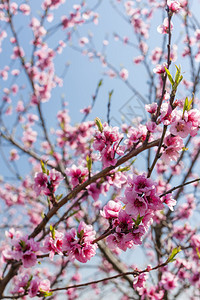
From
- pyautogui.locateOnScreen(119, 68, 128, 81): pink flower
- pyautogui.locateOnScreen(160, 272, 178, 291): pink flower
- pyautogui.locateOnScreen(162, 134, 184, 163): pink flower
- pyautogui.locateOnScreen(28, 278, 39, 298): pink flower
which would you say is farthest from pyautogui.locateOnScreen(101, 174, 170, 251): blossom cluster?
pyautogui.locateOnScreen(119, 68, 128, 81): pink flower

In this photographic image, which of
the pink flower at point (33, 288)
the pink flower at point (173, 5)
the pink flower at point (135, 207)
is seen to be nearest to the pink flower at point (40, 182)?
the pink flower at point (33, 288)

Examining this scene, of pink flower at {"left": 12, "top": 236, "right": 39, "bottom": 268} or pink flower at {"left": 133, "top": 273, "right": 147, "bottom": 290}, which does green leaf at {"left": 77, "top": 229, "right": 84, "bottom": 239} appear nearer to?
pink flower at {"left": 12, "top": 236, "right": 39, "bottom": 268}

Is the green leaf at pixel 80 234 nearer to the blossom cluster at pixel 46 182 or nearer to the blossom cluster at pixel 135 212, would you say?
the blossom cluster at pixel 135 212

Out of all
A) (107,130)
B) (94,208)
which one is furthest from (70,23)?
(107,130)

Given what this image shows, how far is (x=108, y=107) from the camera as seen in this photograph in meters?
2.51

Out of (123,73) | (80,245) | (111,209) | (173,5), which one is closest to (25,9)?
(123,73)

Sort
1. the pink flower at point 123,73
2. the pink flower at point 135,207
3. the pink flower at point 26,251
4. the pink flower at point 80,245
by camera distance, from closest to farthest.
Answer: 1. the pink flower at point 135,207
2. the pink flower at point 80,245
3. the pink flower at point 26,251
4. the pink flower at point 123,73

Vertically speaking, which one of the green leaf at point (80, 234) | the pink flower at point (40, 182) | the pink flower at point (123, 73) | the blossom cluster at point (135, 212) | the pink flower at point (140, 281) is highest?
the pink flower at point (123, 73)

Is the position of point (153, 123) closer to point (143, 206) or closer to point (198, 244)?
point (143, 206)

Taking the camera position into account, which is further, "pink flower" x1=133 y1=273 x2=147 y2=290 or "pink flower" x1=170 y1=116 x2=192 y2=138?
"pink flower" x1=133 y1=273 x2=147 y2=290

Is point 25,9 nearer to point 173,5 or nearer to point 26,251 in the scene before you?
→ point 173,5

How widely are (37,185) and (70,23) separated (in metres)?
7.44

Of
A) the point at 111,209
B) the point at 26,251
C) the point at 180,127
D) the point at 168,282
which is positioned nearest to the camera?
the point at 180,127

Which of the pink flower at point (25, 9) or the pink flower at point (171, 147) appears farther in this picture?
the pink flower at point (25, 9)
